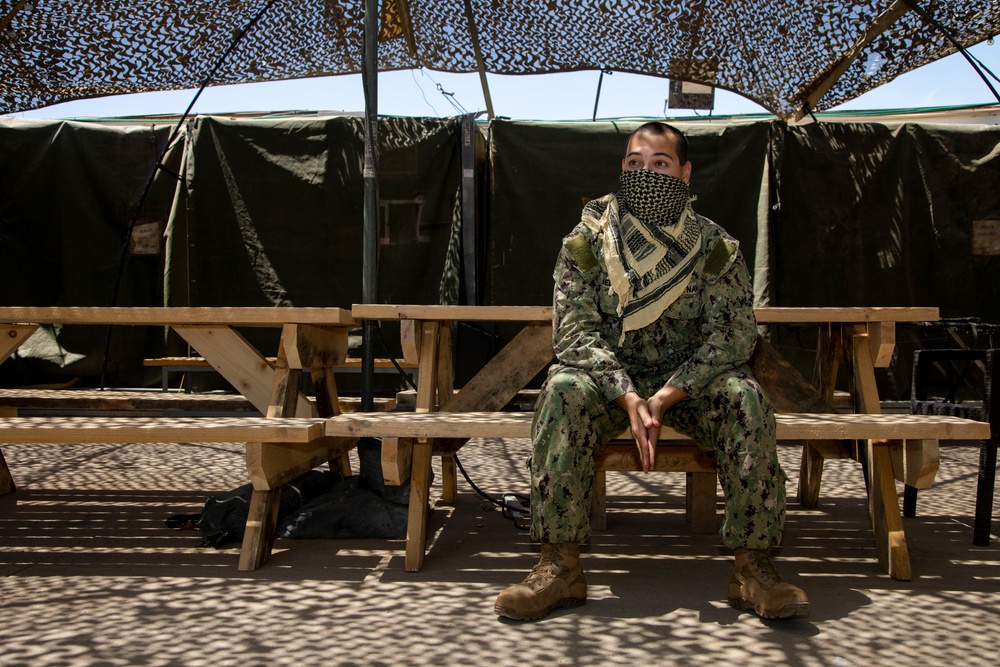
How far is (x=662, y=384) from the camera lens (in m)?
2.72

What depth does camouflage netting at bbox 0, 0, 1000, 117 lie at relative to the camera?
15.7ft

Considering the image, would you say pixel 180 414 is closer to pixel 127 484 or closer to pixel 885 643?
pixel 127 484

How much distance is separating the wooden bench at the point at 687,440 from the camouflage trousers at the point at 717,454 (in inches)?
7.3

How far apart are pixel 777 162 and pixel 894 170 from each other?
0.89 metres

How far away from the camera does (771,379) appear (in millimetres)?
3486

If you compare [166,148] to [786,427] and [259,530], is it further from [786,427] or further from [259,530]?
[786,427]

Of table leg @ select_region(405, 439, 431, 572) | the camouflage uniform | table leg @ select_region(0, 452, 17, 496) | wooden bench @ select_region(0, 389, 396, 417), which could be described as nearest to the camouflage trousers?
the camouflage uniform

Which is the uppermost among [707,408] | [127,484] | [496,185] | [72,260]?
[496,185]

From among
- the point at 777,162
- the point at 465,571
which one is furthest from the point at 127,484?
the point at 777,162

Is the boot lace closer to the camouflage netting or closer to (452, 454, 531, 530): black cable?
(452, 454, 531, 530): black cable

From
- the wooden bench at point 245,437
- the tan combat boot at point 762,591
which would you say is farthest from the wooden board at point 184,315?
the tan combat boot at point 762,591

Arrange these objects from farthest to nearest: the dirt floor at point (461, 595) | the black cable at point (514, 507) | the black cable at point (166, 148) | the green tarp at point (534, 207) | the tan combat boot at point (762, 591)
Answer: the green tarp at point (534, 207), the black cable at point (166, 148), the black cable at point (514, 507), the tan combat boot at point (762, 591), the dirt floor at point (461, 595)

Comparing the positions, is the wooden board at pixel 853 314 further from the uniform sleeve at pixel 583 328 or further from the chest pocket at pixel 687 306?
the uniform sleeve at pixel 583 328

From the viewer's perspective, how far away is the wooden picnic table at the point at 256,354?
2852mm
